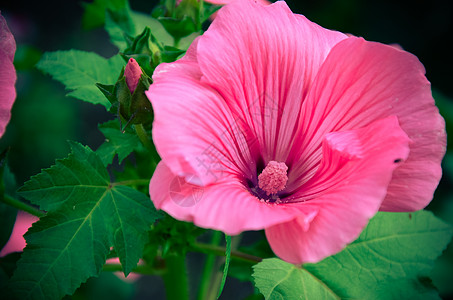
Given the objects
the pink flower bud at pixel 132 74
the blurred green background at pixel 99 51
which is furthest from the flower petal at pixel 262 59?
the blurred green background at pixel 99 51

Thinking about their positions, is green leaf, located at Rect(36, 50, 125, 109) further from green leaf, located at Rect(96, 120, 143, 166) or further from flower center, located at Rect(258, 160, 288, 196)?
flower center, located at Rect(258, 160, 288, 196)

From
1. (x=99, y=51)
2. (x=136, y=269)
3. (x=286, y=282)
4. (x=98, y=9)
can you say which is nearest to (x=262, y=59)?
(x=286, y=282)

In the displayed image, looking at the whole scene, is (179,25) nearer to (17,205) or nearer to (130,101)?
(130,101)

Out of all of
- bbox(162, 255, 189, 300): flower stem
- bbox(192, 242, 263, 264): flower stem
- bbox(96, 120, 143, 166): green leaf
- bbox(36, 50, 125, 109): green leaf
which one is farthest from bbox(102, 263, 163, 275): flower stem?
bbox(36, 50, 125, 109): green leaf

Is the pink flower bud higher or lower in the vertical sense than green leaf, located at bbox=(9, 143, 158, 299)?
higher

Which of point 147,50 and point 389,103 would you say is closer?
point 389,103

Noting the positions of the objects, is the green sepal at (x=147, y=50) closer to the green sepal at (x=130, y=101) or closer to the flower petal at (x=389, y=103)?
the green sepal at (x=130, y=101)
